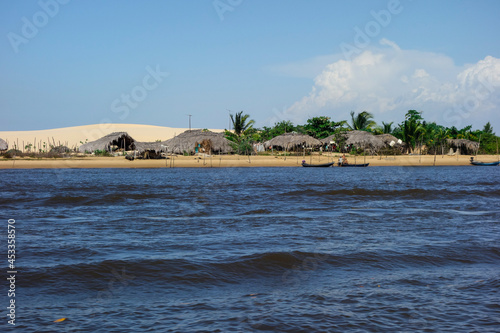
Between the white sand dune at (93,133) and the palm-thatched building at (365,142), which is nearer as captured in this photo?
the palm-thatched building at (365,142)

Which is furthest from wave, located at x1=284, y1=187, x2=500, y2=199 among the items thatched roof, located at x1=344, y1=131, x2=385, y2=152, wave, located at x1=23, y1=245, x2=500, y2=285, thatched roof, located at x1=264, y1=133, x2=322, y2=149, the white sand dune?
the white sand dune

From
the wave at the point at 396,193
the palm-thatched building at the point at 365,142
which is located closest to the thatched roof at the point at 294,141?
the palm-thatched building at the point at 365,142

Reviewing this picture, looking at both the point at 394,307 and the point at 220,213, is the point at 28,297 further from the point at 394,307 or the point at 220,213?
the point at 220,213

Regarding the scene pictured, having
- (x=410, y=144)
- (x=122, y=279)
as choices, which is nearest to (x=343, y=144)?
(x=410, y=144)

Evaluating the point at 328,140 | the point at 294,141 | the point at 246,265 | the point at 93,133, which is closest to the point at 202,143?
the point at 294,141

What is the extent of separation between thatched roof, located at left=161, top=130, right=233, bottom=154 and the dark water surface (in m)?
30.4

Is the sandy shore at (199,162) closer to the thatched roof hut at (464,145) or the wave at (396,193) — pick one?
the thatched roof hut at (464,145)

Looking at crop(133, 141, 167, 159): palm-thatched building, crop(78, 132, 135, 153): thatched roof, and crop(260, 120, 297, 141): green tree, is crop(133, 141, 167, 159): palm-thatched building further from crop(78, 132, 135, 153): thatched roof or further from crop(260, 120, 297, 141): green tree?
crop(260, 120, 297, 141): green tree

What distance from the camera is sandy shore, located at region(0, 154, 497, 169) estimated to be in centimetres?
3675

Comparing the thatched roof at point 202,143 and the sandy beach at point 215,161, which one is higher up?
the thatched roof at point 202,143

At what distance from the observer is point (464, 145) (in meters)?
50.7

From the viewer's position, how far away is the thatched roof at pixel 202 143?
43.9m

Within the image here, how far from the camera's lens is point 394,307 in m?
5.11

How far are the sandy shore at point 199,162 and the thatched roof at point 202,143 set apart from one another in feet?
6.23
